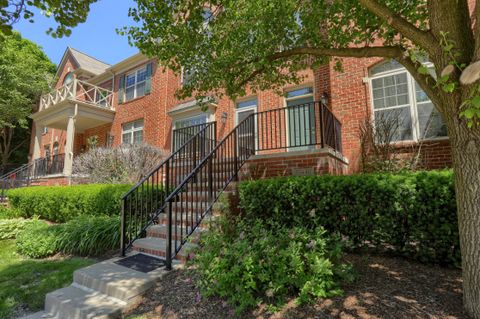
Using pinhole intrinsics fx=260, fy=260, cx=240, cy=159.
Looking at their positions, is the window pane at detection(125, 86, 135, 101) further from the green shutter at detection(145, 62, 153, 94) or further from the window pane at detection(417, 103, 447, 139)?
the window pane at detection(417, 103, 447, 139)

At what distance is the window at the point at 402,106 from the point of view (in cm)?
629

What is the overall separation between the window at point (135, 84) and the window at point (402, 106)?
11218 mm

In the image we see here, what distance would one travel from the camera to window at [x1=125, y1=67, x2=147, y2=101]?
45.9ft

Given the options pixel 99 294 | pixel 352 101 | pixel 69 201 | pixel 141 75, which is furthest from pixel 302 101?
pixel 141 75

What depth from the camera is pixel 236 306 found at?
271 centimetres

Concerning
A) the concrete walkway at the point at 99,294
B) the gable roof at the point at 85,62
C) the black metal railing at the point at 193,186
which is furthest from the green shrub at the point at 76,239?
the gable roof at the point at 85,62

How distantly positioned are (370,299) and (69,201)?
8.26m

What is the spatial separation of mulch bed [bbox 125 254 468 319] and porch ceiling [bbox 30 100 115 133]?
40.4ft

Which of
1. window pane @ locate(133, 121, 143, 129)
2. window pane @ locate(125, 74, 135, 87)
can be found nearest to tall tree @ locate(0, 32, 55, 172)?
window pane @ locate(125, 74, 135, 87)

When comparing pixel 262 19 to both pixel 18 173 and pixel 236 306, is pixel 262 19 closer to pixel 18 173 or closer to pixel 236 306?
pixel 236 306

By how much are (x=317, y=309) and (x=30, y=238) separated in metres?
6.59

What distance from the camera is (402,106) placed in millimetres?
6719

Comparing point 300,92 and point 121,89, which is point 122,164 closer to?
point 300,92

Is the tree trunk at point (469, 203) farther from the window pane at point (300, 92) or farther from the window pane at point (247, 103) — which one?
the window pane at point (247, 103)
